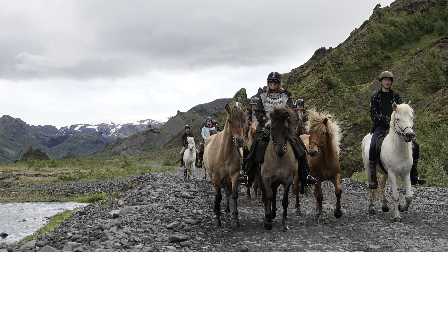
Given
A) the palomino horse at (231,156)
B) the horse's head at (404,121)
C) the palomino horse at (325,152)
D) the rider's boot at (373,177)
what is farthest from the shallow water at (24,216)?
the horse's head at (404,121)

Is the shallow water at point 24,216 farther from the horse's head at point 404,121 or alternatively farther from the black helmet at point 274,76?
the horse's head at point 404,121

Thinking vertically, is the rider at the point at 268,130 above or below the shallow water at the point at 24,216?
above

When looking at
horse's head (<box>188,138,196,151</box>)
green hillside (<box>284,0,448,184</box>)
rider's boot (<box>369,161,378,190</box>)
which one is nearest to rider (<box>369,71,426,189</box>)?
rider's boot (<box>369,161,378,190</box>)

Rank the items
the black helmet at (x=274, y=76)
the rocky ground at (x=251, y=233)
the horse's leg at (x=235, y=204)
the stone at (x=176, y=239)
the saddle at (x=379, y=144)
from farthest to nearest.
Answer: the saddle at (x=379, y=144), the black helmet at (x=274, y=76), the horse's leg at (x=235, y=204), the stone at (x=176, y=239), the rocky ground at (x=251, y=233)

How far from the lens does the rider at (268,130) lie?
8.73 m

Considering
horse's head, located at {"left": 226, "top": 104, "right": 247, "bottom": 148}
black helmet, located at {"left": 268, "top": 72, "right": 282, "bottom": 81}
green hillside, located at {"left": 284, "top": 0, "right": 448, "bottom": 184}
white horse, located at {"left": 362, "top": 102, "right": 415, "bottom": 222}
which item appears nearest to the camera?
white horse, located at {"left": 362, "top": 102, "right": 415, "bottom": 222}

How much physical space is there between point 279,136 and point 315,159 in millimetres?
2149

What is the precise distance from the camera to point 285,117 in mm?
8141

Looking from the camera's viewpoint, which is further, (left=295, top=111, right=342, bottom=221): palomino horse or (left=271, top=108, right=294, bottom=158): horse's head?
(left=295, top=111, right=342, bottom=221): palomino horse

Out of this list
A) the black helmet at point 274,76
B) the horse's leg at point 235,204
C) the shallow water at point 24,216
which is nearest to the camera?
the horse's leg at point 235,204

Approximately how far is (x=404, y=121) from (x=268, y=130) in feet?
10.4

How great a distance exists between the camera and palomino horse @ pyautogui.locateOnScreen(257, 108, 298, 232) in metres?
8.15

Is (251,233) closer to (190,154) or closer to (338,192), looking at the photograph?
(338,192)

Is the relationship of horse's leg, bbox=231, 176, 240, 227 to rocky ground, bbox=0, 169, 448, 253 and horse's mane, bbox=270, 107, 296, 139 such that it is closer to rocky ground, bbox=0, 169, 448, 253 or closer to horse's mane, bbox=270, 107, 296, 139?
rocky ground, bbox=0, 169, 448, 253
